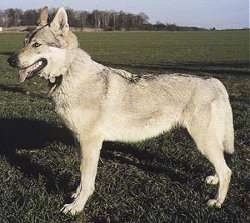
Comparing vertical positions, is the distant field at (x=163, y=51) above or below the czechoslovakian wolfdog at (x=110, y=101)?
below

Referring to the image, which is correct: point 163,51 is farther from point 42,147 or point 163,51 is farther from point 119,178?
point 119,178

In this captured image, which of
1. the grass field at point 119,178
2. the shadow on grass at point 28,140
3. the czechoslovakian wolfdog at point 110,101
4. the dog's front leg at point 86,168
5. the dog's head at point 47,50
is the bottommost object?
the shadow on grass at point 28,140

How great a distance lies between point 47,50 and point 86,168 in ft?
4.56

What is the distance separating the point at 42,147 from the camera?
7.33 metres

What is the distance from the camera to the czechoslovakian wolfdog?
4.95m

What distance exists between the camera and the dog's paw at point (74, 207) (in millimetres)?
4844

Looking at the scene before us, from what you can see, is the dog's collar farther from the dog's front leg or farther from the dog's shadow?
the dog's shadow

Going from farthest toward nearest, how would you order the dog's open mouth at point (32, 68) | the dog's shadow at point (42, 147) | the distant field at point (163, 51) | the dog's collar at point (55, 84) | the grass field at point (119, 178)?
the distant field at point (163, 51)
the dog's shadow at point (42, 147)
the dog's collar at point (55, 84)
the dog's open mouth at point (32, 68)
the grass field at point (119, 178)

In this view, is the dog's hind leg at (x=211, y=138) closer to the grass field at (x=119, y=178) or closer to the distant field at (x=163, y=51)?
the grass field at (x=119, y=178)

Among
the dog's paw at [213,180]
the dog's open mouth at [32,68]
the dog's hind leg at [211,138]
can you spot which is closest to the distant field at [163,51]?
the dog's paw at [213,180]

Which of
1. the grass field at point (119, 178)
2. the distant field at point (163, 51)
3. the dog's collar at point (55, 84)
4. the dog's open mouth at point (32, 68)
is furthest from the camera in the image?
the distant field at point (163, 51)

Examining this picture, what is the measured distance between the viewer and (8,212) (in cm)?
473

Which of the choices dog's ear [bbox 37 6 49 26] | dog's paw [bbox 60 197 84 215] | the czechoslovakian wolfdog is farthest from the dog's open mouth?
dog's paw [bbox 60 197 84 215]

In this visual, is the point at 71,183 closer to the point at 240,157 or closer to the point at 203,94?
the point at 203,94
